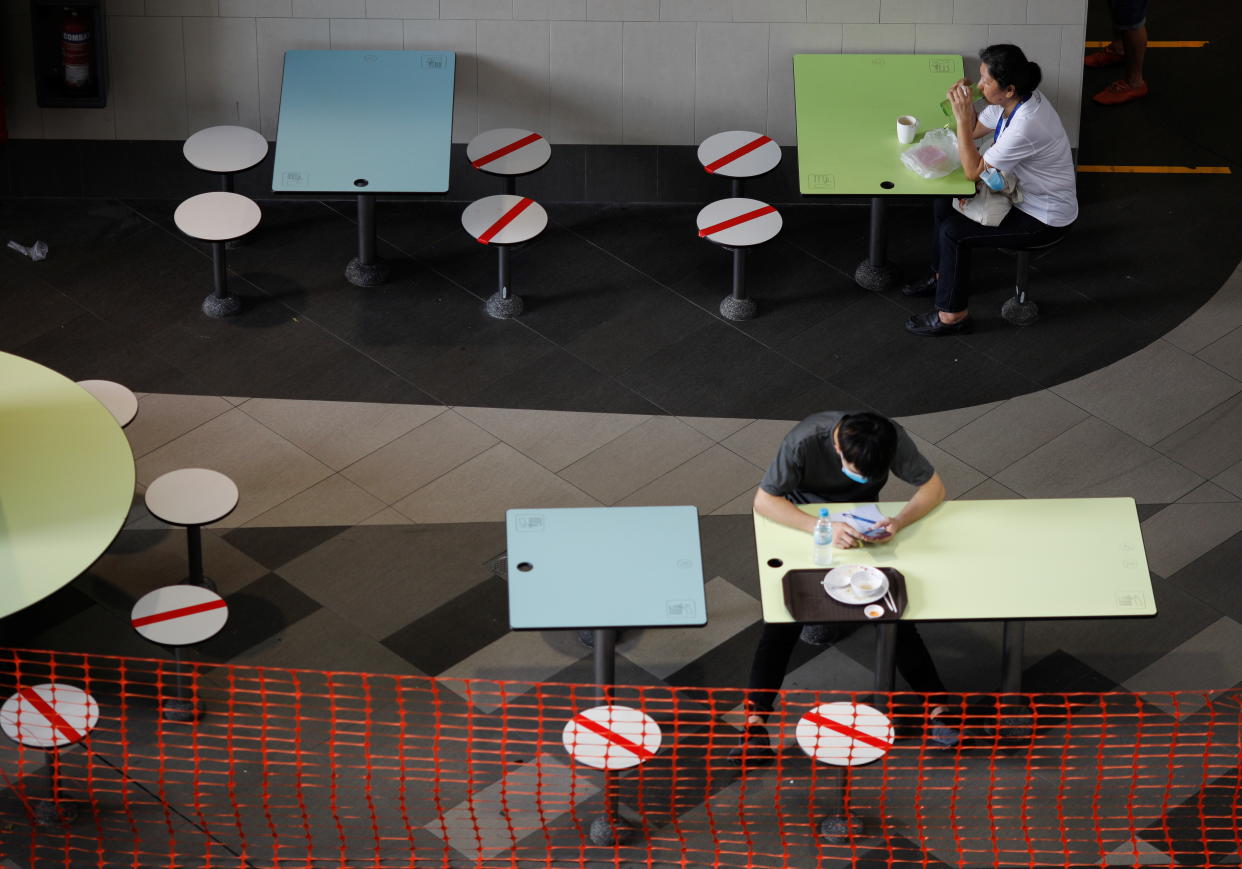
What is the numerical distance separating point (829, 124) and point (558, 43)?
146 centimetres

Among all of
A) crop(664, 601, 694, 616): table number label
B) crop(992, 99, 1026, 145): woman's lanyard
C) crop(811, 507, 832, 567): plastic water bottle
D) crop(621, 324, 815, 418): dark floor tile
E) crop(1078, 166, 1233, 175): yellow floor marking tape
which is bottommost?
crop(621, 324, 815, 418): dark floor tile

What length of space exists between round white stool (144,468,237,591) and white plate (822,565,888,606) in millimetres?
2300

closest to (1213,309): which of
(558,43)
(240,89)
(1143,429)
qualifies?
(1143,429)

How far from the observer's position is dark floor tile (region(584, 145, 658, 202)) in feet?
32.1

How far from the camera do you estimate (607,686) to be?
681 cm

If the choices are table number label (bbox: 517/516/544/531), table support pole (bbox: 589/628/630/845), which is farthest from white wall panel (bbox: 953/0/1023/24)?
table support pole (bbox: 589/628/630/845)

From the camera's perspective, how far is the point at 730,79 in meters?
9.59

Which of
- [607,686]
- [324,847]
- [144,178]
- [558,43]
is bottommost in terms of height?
[324,847]

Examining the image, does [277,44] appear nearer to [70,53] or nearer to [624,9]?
[70,53]

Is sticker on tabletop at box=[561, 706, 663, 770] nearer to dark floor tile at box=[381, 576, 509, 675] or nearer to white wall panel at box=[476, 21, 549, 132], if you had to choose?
dark floor tile at box=[381, 576, 509, 675]

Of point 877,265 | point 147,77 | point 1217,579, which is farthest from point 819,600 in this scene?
point 147,77

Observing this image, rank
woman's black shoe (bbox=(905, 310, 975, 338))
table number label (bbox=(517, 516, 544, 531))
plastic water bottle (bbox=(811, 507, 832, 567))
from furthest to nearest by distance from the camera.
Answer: woman's black shoe (bbox=(905, 310, 975, 338))
table number label (bbox=(517, 516, 544, 531))
plastic water bottle (bbox=(811, 507, 832, 567))

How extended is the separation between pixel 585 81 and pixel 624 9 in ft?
1.34

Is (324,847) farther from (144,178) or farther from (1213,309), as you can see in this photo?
(1213,309)
